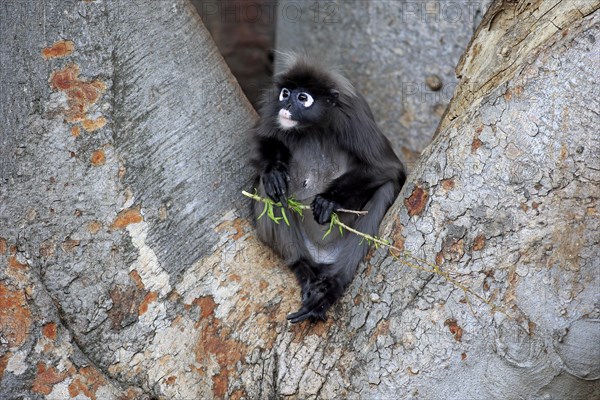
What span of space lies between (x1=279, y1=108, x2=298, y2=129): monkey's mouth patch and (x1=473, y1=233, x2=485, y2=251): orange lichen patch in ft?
4.37

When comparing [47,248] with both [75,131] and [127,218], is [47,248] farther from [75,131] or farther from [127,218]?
[75,131]

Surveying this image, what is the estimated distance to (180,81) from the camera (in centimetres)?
339

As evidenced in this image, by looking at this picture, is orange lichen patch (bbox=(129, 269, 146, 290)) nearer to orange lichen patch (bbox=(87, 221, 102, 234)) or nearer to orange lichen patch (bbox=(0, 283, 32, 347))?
orange lichen patch (bbox=(87, 221, 102, 234))

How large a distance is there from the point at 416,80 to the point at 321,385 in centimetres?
259

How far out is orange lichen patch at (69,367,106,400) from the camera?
3.10 m

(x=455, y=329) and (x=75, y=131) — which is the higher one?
(x=75, y=131)

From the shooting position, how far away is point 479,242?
2.82 meters

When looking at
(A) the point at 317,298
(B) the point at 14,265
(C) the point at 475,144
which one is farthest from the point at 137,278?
(C) the point at 475,144

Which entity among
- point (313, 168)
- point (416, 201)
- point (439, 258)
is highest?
point (416, 201)

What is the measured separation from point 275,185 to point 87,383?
3.85 ft

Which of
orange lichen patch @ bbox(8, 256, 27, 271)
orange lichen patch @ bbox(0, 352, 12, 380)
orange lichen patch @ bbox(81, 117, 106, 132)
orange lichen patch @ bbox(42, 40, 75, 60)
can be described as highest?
orange lichen patch @ bbox(42, 40, 75, 60)

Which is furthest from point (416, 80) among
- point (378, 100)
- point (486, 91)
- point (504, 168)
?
point (504, 168)

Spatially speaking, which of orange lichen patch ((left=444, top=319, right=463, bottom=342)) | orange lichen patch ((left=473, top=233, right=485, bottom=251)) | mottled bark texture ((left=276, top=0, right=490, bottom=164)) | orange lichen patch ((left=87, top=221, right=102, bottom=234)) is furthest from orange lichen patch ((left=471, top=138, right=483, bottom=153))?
mottled bark texture ((left=276, top=0, right=490, bottom=164))

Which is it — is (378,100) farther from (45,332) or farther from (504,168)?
(45,332)
